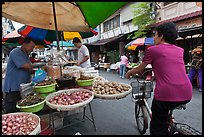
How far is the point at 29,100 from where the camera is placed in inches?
95.7

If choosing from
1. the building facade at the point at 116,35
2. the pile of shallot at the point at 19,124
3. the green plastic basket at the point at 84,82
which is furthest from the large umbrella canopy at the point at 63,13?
the building facade at the point at 116,35

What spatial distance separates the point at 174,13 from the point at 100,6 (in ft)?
36.4

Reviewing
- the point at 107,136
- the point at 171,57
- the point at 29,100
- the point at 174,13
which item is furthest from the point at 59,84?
the point at 174,13

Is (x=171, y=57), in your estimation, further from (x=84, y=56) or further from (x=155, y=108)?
(x=84, y=56)

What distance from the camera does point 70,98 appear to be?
8.54ft

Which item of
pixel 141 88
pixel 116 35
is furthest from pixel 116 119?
pixel 116 35

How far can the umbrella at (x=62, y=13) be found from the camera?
255cm

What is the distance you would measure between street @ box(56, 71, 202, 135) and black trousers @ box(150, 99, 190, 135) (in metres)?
1.23

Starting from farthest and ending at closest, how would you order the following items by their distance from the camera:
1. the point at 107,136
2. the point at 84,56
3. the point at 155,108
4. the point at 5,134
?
the point at 84,56 → the point at 107,136 → the point at 155,108 → the point at 5,134

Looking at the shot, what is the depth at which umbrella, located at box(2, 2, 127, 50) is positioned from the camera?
2.55 meters

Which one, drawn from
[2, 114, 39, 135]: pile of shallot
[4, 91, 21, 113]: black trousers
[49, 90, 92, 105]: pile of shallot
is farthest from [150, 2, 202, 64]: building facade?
[2, 114, 39, 135]: pile of shallot

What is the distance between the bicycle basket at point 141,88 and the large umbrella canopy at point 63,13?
1328mm

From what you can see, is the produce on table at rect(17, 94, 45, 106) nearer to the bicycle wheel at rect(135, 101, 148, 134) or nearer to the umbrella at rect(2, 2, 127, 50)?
the umbrella at rect(2, 2, 127, 50)

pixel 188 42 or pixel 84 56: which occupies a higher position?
pixel 188 42
